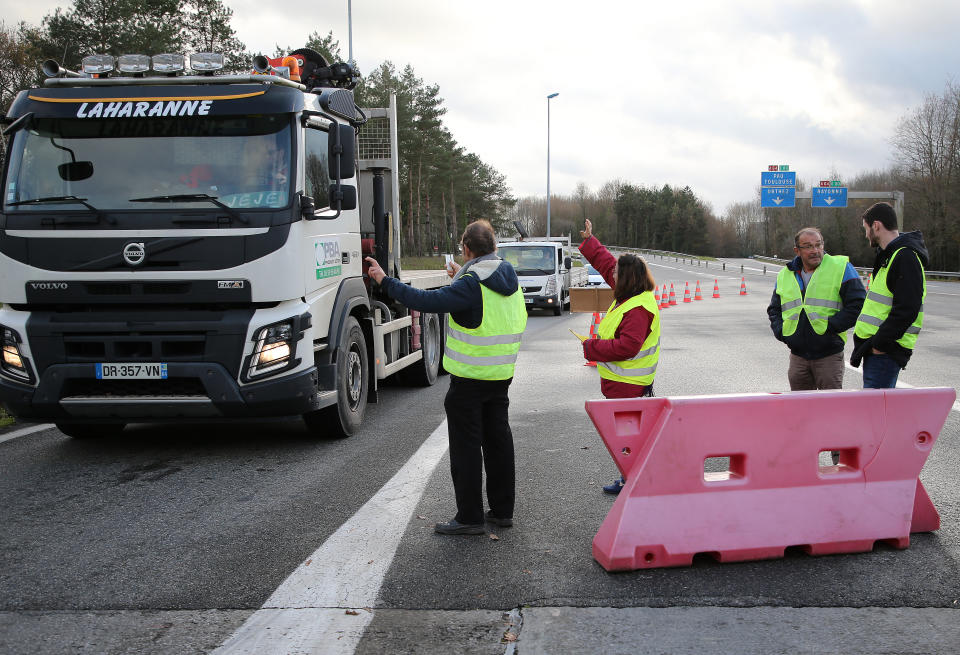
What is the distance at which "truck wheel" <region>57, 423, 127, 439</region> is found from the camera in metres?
7.15

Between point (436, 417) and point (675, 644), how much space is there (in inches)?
203

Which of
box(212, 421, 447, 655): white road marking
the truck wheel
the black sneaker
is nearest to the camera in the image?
box(212, 421, 447, 655): white road marking

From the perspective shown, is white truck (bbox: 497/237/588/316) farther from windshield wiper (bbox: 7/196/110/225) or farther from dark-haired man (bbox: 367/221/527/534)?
dark-haired man (bbox: 367/221/527/534)

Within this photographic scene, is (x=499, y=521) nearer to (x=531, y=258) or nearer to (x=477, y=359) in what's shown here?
(x=477, y=359)

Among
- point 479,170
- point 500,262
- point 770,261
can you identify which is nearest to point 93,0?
point 500,262

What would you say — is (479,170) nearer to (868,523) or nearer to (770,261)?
(770,261)

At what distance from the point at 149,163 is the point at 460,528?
3.77 metres

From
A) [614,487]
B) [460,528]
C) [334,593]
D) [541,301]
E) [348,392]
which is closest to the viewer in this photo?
[334,593]

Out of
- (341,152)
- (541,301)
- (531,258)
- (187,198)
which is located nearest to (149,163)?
(187,198)

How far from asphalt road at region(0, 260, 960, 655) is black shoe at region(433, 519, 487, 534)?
0.21 ft

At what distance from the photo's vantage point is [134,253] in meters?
6.06

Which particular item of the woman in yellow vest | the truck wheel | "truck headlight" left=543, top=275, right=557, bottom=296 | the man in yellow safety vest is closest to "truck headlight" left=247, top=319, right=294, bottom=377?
the truck wheel

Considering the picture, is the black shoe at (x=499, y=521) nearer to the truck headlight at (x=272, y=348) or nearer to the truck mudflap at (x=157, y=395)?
the truck mudflap at (x=157, y=395)

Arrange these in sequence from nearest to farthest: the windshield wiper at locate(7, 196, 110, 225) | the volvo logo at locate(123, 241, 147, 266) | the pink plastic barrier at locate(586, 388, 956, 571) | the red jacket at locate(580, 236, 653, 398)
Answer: the pink plastic barrier at locate(586, 388, 956, 571) → the red jacket at locate(580, 236, 653, 398) → the volvo logo at locate(123, 241, 147, 266) → the windshield wiper at locate(7, 196, 110, 225)
